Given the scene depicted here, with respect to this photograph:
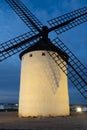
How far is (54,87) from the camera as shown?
60.6ft

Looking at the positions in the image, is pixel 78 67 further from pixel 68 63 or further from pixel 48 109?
pixel 48 109

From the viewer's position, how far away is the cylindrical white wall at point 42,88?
18.1 metres

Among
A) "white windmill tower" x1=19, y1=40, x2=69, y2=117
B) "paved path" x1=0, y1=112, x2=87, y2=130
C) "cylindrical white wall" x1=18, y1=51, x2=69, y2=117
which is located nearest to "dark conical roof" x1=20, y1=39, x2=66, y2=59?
"white windmill tower" x1=19, y1=40, x2=69, y2=117

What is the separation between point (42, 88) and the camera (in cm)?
1819

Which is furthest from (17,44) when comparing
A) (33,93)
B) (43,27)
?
(33,93)

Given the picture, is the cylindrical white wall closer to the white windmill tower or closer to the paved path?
the white windmill tower

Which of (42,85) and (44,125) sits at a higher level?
(42,85)

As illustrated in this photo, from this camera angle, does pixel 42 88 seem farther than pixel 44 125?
Yes

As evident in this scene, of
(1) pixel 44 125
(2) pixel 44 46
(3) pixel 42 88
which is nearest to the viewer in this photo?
(1) pixel 44 125

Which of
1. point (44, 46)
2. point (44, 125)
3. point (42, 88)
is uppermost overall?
point (44, 46)

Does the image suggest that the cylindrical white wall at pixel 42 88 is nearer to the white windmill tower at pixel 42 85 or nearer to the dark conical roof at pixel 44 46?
the white windmill tower at pixel 42 85

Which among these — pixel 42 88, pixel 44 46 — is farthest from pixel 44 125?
pixel 44 46

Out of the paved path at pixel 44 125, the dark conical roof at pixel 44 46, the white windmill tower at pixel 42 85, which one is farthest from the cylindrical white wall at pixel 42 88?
the paved path at pixel 44 125

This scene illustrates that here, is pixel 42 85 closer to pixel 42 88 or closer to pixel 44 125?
pixel 42 88
